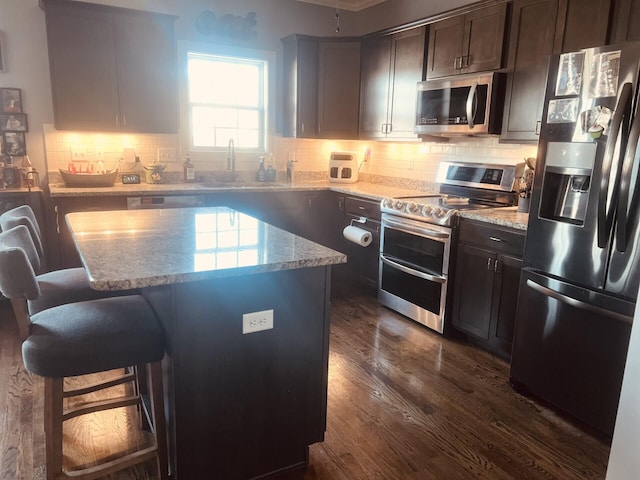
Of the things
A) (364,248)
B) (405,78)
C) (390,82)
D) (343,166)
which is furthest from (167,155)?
(405,78)

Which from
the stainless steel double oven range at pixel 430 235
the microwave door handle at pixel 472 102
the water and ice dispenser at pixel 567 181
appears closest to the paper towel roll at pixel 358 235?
the stainless steel double oven range at pixel 430 235

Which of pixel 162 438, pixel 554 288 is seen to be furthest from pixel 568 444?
pixel 162 438

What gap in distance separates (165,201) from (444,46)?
2.52 meters

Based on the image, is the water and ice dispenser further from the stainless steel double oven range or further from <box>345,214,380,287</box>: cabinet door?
<box>345,214,380,287</box>: cabinet door

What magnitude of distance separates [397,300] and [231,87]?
8.80ft

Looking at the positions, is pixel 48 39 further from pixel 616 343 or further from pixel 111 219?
pixel 616 343

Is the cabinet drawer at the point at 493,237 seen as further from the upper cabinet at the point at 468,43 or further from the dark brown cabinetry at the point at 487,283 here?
the upper cabinet at the point at 468,43

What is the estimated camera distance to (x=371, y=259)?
4.12 meters

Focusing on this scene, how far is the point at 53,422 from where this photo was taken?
5.56 feet

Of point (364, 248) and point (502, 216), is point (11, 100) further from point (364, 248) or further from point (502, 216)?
point (502, 216)

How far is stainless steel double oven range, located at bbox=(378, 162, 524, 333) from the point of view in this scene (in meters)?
3.29

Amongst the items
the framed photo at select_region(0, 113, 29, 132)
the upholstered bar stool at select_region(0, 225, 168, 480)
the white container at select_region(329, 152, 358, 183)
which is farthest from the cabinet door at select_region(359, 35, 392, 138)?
the upholstered bar stool at select_region(0, 225, 168, 480)

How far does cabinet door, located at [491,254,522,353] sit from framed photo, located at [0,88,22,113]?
381 cm

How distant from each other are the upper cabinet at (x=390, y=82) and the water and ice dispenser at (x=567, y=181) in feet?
5.95
